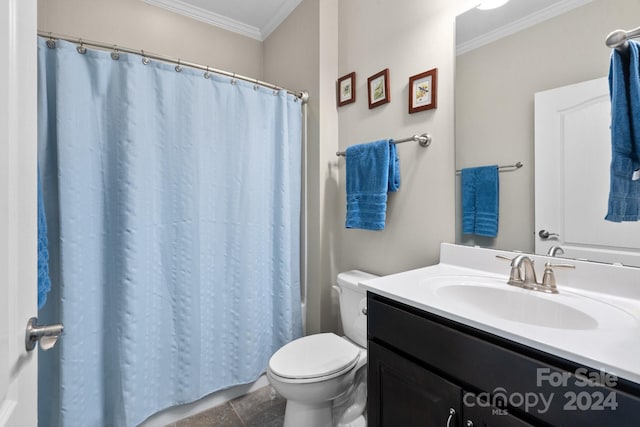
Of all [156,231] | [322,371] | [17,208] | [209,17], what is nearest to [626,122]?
[322,371]

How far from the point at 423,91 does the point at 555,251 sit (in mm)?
862

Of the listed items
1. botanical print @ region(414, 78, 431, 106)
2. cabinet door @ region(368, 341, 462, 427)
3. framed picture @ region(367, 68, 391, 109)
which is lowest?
cabinet door @ region(368, 341, 462, 427)

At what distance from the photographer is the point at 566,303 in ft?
2.77

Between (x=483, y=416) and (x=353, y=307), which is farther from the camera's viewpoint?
(x=353, y=307)

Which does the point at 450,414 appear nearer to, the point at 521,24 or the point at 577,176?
the point at 577,176

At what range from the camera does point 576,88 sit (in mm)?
964

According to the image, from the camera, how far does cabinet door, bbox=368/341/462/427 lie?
0.76m

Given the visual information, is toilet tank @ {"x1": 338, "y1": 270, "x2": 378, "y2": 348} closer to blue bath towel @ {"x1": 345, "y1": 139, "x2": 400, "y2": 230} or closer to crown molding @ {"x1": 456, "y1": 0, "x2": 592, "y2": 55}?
blue bath towel @ {"x1": 345, "y1": 139, "x2": 400, "y2": 230}

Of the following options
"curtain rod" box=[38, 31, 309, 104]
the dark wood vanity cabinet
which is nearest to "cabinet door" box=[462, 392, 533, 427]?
the dark wood vanity cabinet

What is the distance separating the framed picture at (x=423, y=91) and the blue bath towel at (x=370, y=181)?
8.3 inches

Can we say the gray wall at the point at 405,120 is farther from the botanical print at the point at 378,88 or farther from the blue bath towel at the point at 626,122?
the blue bath towel at the point at 626,122

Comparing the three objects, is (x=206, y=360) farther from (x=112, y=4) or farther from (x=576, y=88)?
(x=112, y=4)

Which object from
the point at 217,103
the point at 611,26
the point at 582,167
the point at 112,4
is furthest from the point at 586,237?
the point at 112,4

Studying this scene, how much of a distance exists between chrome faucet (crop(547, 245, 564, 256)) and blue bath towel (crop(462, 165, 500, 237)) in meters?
0.18
